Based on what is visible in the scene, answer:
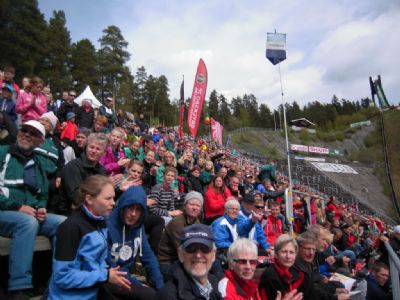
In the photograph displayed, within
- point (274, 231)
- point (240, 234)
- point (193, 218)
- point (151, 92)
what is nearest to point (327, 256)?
point (274, 231)

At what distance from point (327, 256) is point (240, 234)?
225 cm

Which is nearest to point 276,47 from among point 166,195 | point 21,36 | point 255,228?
point 255,228

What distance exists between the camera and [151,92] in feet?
201


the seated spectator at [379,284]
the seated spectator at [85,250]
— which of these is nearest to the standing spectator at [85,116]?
the seated spectator at [85,250]

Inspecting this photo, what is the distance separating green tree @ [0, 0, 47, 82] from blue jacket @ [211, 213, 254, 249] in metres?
29.4

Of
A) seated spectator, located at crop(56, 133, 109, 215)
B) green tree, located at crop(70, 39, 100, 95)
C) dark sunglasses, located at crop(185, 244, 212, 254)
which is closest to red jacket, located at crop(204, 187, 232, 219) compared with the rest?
seated spectator, located at crop(56, 133, 109, 215)

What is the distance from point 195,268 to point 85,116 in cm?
754

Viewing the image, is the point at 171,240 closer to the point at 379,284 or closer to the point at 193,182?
the point at 379,284

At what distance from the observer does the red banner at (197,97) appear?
12.7m

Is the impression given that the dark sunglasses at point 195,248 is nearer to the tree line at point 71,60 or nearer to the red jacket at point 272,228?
the red jacket at point 272,228

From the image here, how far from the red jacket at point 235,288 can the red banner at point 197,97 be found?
33.1 feet

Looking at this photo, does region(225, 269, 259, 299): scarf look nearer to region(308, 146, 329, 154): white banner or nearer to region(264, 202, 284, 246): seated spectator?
region(264, 202, 284, 246): seated spectator

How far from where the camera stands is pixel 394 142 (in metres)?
58.2

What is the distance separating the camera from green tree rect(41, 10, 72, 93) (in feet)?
106
